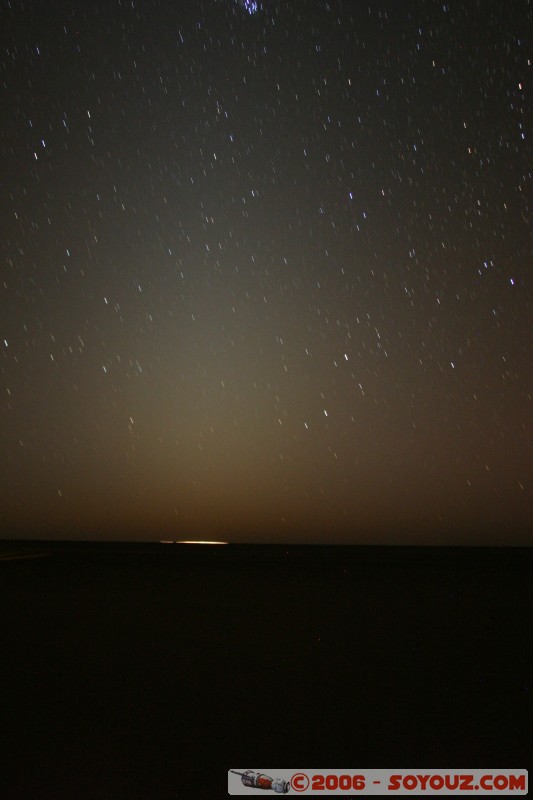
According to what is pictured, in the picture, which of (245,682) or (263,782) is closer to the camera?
(263,782)

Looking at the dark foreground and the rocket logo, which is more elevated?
the dark foreground

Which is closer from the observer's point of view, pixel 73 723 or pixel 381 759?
pixel 381 759

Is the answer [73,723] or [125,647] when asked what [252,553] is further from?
[73,723]

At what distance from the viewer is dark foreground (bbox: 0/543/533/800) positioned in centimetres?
131

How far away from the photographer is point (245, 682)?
1825mm

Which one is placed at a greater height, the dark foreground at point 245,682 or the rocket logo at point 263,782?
the dark foreground at point 245,682

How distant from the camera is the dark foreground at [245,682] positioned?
1.31m

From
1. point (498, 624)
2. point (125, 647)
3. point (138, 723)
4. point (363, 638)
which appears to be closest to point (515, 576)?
point (498, 624)

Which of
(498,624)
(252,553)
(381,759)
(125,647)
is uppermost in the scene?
(252,553)

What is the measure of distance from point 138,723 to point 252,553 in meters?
4.75

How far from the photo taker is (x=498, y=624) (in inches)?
106

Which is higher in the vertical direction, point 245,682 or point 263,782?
point 245,682

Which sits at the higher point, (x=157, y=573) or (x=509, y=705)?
(x=157, y=573)

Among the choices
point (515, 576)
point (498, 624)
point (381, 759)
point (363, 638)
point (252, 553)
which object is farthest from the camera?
point (252, 553)
